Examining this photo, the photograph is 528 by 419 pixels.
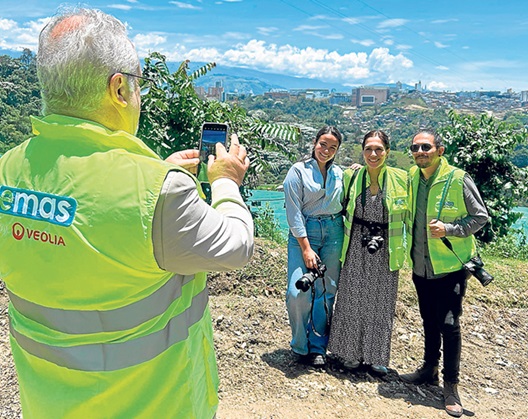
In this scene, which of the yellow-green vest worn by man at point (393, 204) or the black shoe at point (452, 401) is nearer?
the black shoe at point (452, 401)

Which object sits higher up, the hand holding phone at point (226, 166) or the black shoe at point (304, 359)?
the hand holding phone at point (226, 166)

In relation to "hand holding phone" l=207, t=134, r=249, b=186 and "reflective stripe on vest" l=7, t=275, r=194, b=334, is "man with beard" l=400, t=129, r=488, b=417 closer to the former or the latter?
"hand holding phone" l=207, t=134, r=249, b=186

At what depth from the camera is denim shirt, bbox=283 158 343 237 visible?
13.2ft

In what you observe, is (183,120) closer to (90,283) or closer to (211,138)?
(211,138)

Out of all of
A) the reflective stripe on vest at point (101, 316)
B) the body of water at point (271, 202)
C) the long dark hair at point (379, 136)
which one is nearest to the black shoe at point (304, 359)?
the long dark hair at point (379, 136)

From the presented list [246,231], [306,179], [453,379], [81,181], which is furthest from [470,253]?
[81,181]

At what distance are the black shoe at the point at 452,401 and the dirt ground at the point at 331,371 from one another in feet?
0.19

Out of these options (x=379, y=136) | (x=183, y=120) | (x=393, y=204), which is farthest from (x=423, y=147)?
(x=183, y=120)

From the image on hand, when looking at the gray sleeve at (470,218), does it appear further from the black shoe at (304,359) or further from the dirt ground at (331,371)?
the black shoe at (304,359)

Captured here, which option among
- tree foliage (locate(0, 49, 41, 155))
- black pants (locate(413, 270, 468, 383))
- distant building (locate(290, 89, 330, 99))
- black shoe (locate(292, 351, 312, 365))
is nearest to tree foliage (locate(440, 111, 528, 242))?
black pants (locate(413, 270, 468, 383))

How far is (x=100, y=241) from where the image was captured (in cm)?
122

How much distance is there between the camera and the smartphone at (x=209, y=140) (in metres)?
1.80

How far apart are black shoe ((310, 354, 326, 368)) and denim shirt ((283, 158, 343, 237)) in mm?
1022

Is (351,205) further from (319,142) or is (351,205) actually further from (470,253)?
(470,253)
